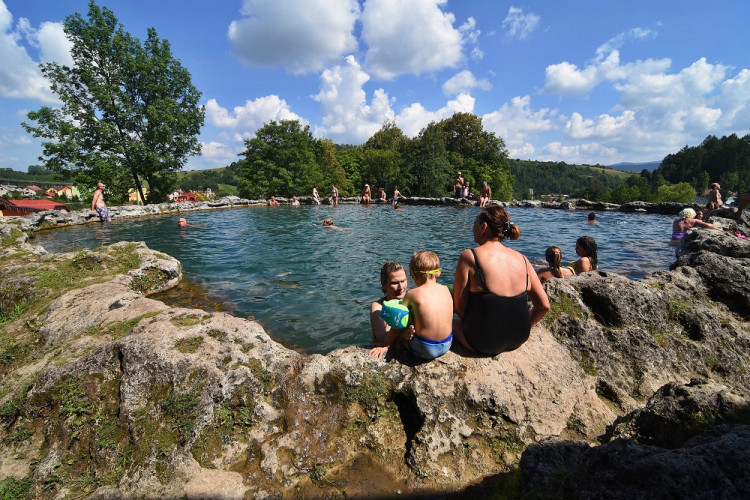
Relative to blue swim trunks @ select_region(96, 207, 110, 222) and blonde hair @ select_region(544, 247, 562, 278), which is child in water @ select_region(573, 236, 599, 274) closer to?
blonde hair @ select_region(544, 247, 562, 278)

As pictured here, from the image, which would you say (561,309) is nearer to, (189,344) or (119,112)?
(189,344)

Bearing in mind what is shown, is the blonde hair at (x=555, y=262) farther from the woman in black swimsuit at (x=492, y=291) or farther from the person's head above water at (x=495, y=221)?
the person's head above water at (x=495, y=221)

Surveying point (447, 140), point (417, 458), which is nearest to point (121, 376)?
point (417, 458)

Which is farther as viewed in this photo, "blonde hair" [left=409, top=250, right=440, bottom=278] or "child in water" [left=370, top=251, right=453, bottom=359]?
"blonde hair" [left=409, top=250, right=440, bottom=278]

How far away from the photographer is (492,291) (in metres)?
3.07

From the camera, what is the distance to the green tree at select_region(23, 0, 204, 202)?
22406mm

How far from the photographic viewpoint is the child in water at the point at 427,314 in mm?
2992

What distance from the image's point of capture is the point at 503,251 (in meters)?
3.17

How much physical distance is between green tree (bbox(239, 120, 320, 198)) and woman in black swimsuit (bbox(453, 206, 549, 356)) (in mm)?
37996

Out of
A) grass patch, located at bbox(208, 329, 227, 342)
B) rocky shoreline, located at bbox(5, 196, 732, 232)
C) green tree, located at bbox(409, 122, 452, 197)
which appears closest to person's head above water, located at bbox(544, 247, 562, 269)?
grass patch, located at bbox(208, 329, 227, 342)

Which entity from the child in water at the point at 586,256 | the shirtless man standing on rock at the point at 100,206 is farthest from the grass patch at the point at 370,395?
the shirtless man standing on rock at the point at 100,206

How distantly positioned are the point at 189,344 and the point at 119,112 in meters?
29.2

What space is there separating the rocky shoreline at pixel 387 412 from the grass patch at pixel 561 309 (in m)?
→ 0.02

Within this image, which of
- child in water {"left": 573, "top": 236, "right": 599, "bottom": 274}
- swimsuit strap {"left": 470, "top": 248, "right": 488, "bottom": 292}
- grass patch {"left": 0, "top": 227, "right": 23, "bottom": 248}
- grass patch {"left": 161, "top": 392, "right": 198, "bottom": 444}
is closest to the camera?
grass patch {"left": 161, "top": 392, "right": 198, "bottom": 444}
